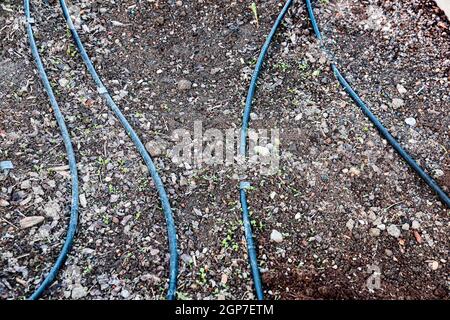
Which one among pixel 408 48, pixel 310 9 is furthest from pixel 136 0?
pixel 408 48

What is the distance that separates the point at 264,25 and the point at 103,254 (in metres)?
2.93

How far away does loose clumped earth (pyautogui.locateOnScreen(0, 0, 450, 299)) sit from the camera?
3.10 metres

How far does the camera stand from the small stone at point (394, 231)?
3.31m

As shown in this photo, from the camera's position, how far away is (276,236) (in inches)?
129

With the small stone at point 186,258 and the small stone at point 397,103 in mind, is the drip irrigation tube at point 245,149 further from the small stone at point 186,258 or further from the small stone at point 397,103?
the small stone at point 397,103

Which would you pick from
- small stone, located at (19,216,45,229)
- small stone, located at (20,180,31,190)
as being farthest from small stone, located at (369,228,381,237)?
small stone, located at (20,180,31,190)

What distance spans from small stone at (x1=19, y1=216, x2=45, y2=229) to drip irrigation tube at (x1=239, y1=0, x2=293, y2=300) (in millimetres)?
1544

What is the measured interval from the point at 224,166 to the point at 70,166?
126 centimetres

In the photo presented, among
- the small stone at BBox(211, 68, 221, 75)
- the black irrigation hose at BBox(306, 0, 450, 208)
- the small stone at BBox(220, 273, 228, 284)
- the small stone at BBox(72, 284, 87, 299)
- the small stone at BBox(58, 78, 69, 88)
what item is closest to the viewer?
the small stone at BBox(72, 284, 87, 299)

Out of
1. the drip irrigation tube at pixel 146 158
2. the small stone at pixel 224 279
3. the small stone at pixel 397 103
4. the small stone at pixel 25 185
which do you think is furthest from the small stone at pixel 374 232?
the small stone at pixel 25 185

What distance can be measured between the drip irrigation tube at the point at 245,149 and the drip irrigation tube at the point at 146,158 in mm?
544

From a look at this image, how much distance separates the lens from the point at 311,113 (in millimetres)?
3986

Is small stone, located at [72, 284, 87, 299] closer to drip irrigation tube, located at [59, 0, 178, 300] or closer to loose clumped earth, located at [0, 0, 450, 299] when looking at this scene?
loose clumped earth, located at [0, 0, 450, 299]
